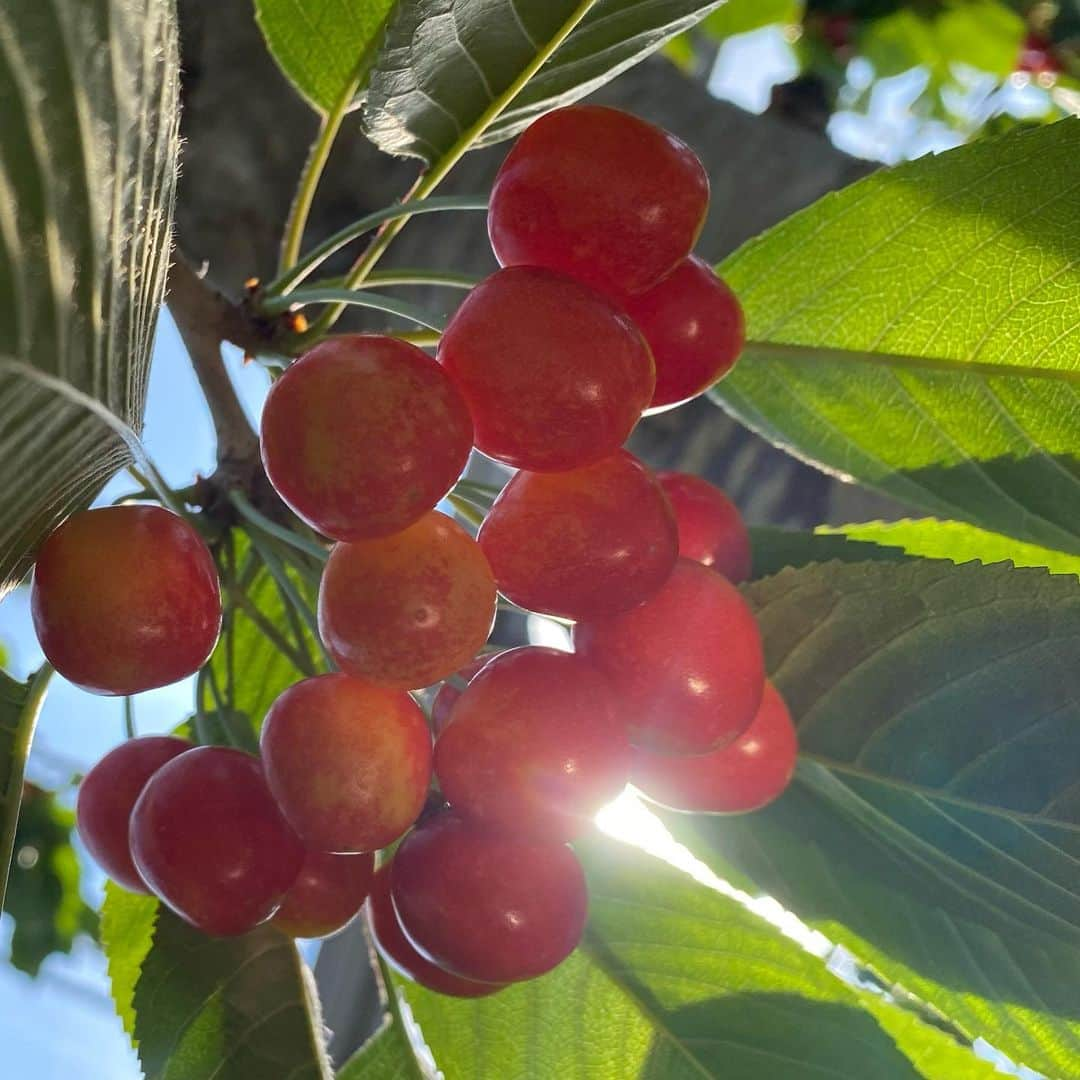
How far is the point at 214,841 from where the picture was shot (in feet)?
1.76

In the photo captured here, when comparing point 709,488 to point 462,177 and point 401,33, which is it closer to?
point 401,33

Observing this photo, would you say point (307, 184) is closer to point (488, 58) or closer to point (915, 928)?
point (488, 58)

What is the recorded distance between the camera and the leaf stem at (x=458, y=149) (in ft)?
1.86

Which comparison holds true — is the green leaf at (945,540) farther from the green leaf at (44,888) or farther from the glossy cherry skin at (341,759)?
the green leaf at (44,888)

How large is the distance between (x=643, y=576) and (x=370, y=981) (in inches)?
38.8

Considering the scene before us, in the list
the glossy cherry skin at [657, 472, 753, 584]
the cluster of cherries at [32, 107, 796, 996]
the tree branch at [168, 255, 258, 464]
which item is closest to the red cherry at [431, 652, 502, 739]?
the cluster of cherries at [32, 107, 796, 996]

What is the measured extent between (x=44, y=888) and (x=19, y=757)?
6.60 feet

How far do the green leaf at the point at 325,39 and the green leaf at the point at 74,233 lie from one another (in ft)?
0.96

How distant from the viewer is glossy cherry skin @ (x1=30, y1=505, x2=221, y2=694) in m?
0.45

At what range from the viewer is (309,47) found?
0.72 meters

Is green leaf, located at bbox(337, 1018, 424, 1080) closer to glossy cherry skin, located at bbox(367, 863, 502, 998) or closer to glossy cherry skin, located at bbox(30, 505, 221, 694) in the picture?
glossy cherry skin, located at bbox(367, 863, 502, 998)

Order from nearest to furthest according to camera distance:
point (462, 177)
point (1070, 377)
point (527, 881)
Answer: point (527, 881) → point (1070, 377) → point (462, 177)

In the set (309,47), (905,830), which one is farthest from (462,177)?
(905,830)

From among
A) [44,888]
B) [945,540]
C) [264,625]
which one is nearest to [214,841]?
[264,625]
